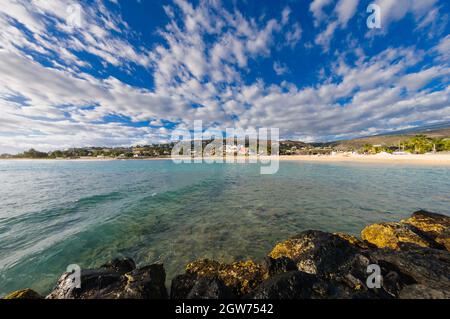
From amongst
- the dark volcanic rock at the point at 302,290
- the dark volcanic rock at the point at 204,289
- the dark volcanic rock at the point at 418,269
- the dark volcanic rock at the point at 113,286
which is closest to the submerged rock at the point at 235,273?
the dark volcanic rock at the point at 204,289

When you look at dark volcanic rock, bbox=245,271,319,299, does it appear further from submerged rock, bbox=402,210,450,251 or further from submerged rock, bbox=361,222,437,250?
submerged rock, bbox=402,210,450,251

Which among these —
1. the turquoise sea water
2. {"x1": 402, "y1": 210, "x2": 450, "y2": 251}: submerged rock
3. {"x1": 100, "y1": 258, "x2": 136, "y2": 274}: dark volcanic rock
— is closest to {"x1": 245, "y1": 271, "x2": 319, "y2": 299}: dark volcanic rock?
the turquoise sea water

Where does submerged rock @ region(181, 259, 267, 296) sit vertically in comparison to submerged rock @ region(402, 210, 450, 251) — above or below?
below

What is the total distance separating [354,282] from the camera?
4.46 meters

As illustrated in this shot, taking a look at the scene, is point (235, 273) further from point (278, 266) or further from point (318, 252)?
point (318, 252)

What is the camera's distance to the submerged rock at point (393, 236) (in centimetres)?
623

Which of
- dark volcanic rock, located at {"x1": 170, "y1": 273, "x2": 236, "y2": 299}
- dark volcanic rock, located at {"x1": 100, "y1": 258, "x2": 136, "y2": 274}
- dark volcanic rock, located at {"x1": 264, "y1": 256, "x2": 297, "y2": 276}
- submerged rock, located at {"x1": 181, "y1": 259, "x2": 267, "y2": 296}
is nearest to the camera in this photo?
dark volcanic rock, located at {"x1": 170, "y1": 273, "x2": 236, "y2": 299}

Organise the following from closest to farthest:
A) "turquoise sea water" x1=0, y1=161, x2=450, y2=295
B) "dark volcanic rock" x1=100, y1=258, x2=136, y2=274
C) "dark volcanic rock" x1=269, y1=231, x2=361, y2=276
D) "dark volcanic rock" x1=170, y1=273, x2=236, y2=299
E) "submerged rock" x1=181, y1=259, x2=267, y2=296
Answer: "dark volcanic rock" x1=170, y1=273, x2=236, y2=299
"submerged rock" x1=181, y1=259, x2=267, y2=296
"dark volcanic rock" x1=269, y1=231, x2=361, y2=276
"dark volcanic rock" x1=100, y1=258, x2=136, y2=274
"turquoise sea water" x1=0, y1=161, x2=450, y2=295

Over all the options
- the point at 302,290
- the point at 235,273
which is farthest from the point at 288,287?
the point at 235,273

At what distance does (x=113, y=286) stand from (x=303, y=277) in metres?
4.91

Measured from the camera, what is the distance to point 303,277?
431 cm

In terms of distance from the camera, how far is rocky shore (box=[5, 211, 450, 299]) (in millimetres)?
3998
